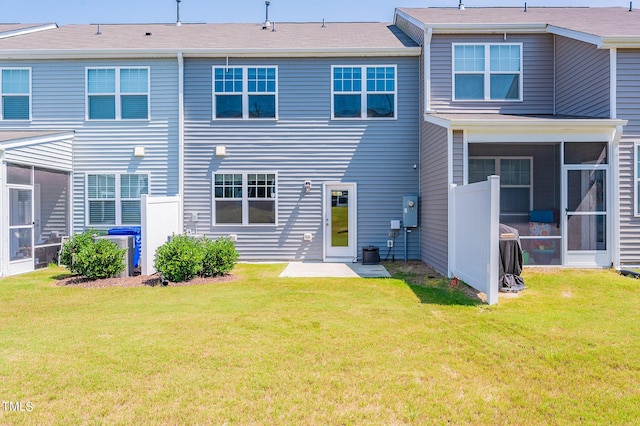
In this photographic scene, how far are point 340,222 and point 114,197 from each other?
6.08 m

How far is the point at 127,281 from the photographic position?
311 inches

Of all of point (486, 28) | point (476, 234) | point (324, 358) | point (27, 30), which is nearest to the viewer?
point (324, 358)

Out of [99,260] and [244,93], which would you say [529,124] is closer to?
[244,93]

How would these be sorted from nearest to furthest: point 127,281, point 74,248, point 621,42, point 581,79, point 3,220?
point 127,281, point 621,42, point 74,248, point 3,220, point 581,79

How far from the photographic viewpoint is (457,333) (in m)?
4.64

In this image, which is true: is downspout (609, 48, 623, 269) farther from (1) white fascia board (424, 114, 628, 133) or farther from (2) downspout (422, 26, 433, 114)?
(2) downspout (422, 26, 433, 114)

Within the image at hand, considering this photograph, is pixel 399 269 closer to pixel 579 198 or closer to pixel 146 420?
pixel 579 198

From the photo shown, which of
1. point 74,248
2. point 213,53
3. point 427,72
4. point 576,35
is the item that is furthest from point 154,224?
point 576,35

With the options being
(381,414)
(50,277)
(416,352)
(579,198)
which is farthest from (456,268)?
(50,277)

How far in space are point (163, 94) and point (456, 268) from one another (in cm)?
856

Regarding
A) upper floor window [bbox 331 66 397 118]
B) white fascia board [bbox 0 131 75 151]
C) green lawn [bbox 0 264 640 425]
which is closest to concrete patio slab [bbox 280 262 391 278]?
green lawn [bbox 0 264 640 425]

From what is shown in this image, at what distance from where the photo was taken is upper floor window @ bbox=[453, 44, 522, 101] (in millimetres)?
9969

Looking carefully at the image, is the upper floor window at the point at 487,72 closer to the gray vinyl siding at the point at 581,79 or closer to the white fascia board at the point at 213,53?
the gray vinyl siding at the point at 581,79

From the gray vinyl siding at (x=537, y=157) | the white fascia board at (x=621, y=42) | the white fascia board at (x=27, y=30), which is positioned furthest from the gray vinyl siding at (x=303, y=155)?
the white fascia board at (x=27, y=30)
